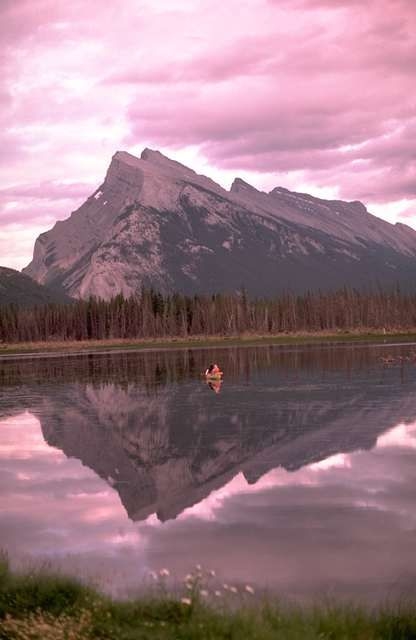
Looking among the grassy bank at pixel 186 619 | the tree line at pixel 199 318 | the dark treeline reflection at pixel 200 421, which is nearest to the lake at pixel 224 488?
the dark treeline reflection at pixel 200 421

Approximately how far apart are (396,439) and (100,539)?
13.8 m

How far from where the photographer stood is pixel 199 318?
596 feet

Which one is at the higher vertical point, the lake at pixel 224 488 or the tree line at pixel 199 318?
the tree line at pixel 199 318

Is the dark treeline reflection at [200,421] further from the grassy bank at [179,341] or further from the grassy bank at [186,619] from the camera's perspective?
the grassy bank at [179,341]

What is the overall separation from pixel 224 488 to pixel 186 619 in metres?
10.4

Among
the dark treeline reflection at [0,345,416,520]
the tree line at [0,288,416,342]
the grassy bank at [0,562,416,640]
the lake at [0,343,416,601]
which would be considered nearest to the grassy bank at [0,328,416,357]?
the tree line at [0,288,416,342]

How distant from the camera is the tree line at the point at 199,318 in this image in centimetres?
17600

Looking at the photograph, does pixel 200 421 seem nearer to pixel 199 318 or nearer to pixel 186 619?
pixel 186 619

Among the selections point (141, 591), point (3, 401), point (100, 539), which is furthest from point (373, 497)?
Answer: point (3, 401)

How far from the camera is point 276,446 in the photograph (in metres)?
26.3

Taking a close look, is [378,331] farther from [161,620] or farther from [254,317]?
[161,620]

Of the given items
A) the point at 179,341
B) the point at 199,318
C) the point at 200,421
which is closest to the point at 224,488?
the point at 200,421

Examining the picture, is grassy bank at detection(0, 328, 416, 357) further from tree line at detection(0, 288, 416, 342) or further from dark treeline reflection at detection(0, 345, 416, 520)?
dark treeline reflection at detection(0, 345, 416, 520)

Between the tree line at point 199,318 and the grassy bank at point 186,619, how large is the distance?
15565 cm
